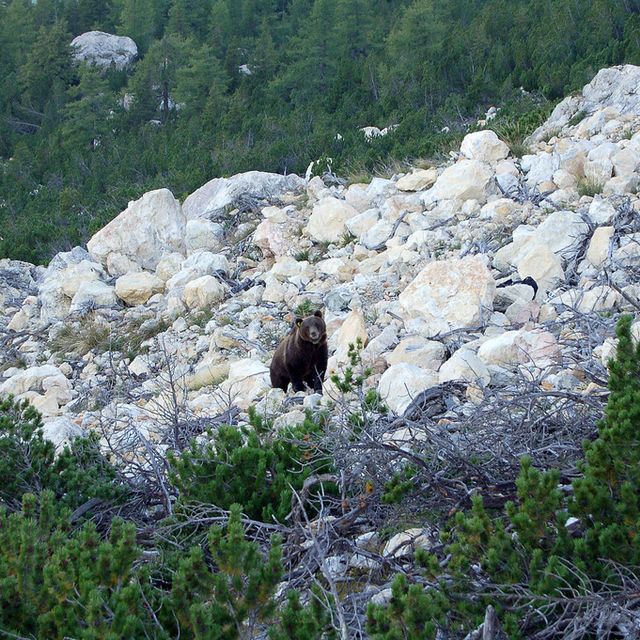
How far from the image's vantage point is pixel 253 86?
30.7 m

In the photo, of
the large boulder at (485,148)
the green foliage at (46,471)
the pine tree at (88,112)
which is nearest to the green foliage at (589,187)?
the large boulder at (485,148)

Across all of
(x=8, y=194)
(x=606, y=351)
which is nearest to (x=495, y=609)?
(x=606, y=351)

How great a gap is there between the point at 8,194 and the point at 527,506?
24566mm

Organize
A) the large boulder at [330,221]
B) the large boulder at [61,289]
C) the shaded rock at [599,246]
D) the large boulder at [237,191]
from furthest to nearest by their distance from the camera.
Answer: the large boulder at [237,191] → the large boulder at [61,289] → the large boulder at [330,221] → the shaded rock at [599,246]

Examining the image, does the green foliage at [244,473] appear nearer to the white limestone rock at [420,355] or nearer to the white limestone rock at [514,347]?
the white limestone rock at [514,347]

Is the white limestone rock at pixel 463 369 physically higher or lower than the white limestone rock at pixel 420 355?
higher

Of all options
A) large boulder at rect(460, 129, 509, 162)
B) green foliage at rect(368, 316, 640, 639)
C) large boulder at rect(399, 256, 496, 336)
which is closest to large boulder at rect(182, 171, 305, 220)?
large boulder at rect(460, 129, 509, 162)

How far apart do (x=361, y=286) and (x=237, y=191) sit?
5.57 meters

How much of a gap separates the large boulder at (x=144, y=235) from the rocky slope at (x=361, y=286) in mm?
30

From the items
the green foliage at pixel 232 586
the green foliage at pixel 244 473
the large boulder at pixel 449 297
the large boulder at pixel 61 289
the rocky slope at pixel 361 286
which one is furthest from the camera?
the large boulder at pixel 61 289

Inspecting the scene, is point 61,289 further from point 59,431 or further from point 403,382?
point 403,382

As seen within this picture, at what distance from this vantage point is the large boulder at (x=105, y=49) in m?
37.9

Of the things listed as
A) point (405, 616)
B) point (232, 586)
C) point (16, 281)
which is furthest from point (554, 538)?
point (16, 281)

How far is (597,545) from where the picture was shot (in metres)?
3.24
